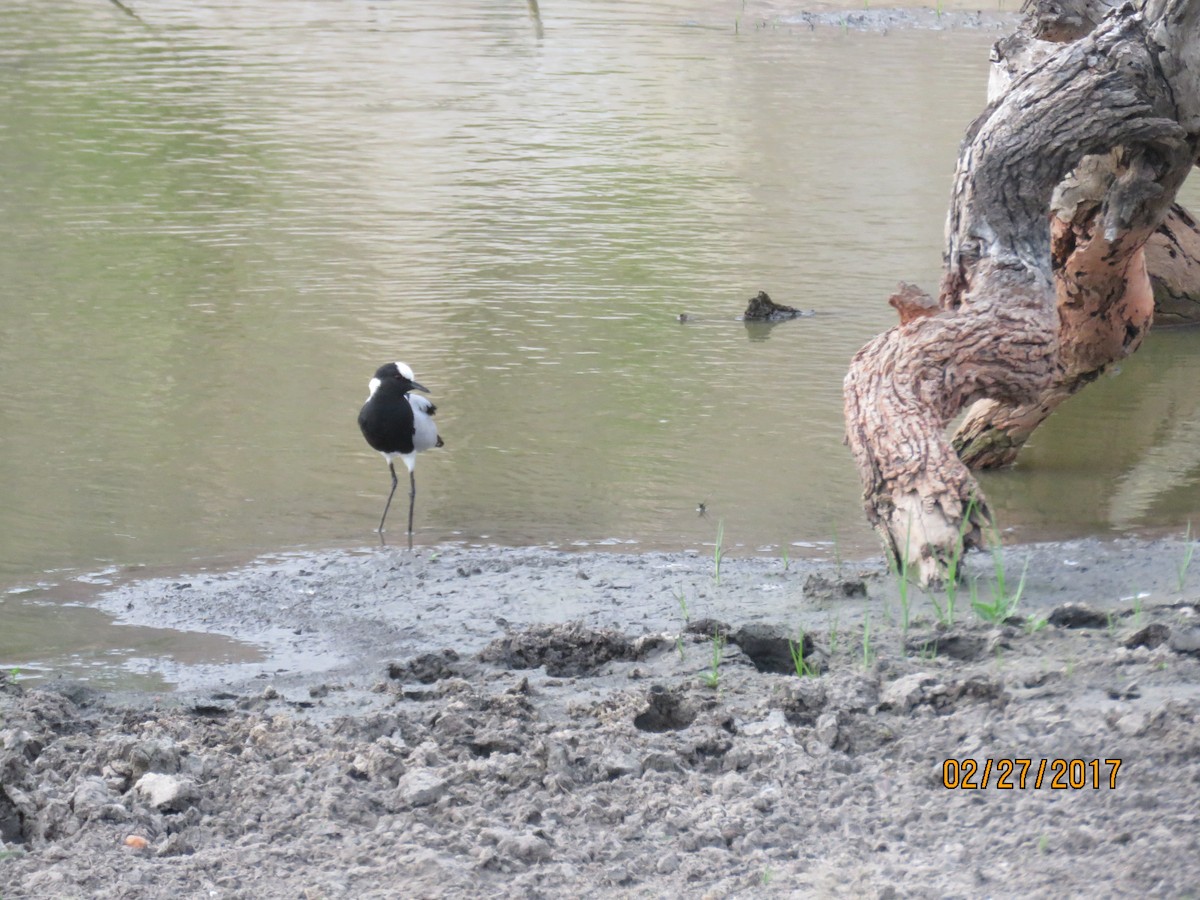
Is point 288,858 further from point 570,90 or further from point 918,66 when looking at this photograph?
point 918,66

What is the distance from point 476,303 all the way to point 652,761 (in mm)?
6174

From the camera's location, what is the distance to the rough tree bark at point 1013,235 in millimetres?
4875

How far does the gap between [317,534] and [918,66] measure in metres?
15.3

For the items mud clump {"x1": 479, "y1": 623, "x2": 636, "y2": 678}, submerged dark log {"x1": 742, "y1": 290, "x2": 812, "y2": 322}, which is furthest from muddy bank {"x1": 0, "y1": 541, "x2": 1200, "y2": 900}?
submerged dark log {"x1": 742, "y1": 290, "x2": 812, "y2": 322}

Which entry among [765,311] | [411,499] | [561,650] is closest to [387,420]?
[411,499]

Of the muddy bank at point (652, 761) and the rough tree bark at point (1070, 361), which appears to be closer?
the muddy bank at point (652, 761)

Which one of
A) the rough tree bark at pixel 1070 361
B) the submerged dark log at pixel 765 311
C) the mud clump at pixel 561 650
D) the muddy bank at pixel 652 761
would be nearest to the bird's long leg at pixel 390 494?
the muddy bank at pixel 652 761

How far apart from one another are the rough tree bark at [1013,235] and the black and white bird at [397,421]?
2.00 metres

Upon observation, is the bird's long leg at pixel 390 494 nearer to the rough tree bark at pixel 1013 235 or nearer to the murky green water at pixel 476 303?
the murky green water at pixel 476 303

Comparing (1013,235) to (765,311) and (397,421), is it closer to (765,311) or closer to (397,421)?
(397,421)

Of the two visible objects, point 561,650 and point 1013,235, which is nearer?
point 561,650

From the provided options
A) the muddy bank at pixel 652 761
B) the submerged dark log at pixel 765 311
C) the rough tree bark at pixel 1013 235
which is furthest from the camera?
the submerged dark log at pixel 765 311

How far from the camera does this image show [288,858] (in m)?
3.07

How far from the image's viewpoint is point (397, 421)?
6273 millimetres
